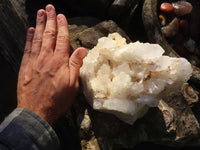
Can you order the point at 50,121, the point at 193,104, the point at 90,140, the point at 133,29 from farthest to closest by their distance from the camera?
1. the point at 133,29
2. the point at 193,104
3. the point at 90,140
4. the point at 50,121

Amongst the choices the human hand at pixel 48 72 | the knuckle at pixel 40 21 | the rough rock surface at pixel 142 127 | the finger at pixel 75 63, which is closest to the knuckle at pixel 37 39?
the human hand at pixel 48 72

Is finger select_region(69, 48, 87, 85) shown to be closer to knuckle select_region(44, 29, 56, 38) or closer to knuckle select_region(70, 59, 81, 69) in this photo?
knuckle select_region(70, 59, 81, 69)

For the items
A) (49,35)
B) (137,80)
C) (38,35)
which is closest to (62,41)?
(49,35)

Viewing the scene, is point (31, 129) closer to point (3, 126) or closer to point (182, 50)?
point (3, 126)

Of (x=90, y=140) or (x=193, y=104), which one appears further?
(x=193, y=104)

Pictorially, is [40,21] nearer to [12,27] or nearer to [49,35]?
[49,35]

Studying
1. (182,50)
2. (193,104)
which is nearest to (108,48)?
(193,104)

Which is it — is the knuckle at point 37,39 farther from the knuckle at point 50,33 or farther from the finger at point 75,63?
the finger at point 75,63
